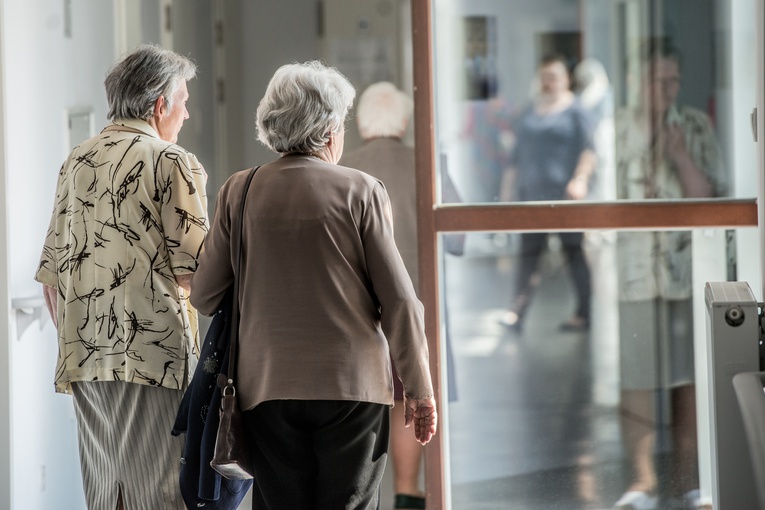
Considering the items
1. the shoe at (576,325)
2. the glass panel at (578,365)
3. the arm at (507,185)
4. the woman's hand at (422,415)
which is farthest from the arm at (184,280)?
the shoe at (576,325)

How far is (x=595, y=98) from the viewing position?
9.98 ft

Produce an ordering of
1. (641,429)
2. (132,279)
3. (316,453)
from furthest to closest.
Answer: (641,429) → (132,279) → (316,453)

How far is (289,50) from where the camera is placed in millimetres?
3141

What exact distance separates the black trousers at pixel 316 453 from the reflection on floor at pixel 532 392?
3.38 feet

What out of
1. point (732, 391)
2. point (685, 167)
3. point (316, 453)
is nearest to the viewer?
point (732, 391)

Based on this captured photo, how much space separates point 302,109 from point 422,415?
2.47 feet

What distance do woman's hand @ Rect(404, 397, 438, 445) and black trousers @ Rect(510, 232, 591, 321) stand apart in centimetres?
99

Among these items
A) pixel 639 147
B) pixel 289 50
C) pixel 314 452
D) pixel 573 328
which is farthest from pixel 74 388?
pixel 639 147

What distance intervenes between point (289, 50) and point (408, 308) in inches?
52.0

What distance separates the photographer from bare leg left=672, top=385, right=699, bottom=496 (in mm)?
3086

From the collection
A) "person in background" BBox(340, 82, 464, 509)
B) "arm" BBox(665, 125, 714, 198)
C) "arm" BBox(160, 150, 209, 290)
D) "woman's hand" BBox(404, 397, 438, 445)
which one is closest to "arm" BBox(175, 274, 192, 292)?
"arm" BBox(160, 150, 209, 290)

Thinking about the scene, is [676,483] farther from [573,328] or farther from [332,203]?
[332,203]

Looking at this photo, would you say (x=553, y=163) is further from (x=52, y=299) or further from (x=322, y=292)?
(x=52, y=299)

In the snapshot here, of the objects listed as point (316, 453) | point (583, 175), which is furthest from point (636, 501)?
point (316, 453)
